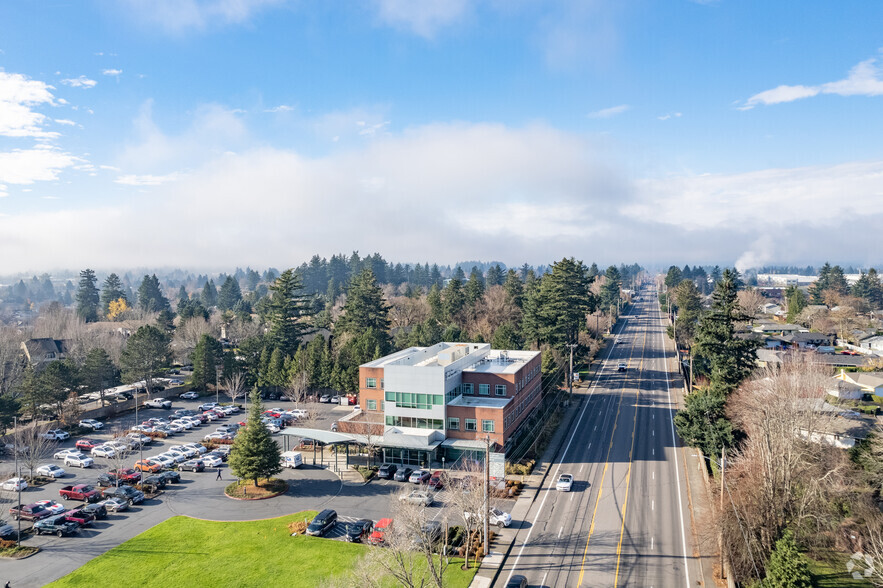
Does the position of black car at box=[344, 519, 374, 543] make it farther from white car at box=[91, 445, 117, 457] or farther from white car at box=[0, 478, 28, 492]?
white car at box=[91, 445, 117, 457]

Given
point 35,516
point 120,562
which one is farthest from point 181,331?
point 120,562

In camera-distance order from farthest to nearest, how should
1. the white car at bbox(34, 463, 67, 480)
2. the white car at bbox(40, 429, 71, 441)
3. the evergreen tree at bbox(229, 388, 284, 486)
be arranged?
the white car at bbox(40, 429, 71, 441) → the white car at bbox(34, 463, 67, 480) → the evergreen tree at bbox(229, 388, 284, 486)

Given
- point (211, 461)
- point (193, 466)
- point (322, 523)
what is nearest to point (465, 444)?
point (322, 523)

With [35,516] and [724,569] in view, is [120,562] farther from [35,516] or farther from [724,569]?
[724,569]

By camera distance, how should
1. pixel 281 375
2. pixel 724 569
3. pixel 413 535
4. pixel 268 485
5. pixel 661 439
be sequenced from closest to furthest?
pixel 413 535 < pixel 724 569 < pixel 268 485 < pixel 661 439 < pixel 281 375

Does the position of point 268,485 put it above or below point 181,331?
below

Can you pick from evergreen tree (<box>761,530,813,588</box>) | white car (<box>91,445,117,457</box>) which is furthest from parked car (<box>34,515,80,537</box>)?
evergreen tree (<box>761,530,813,588</box>)
